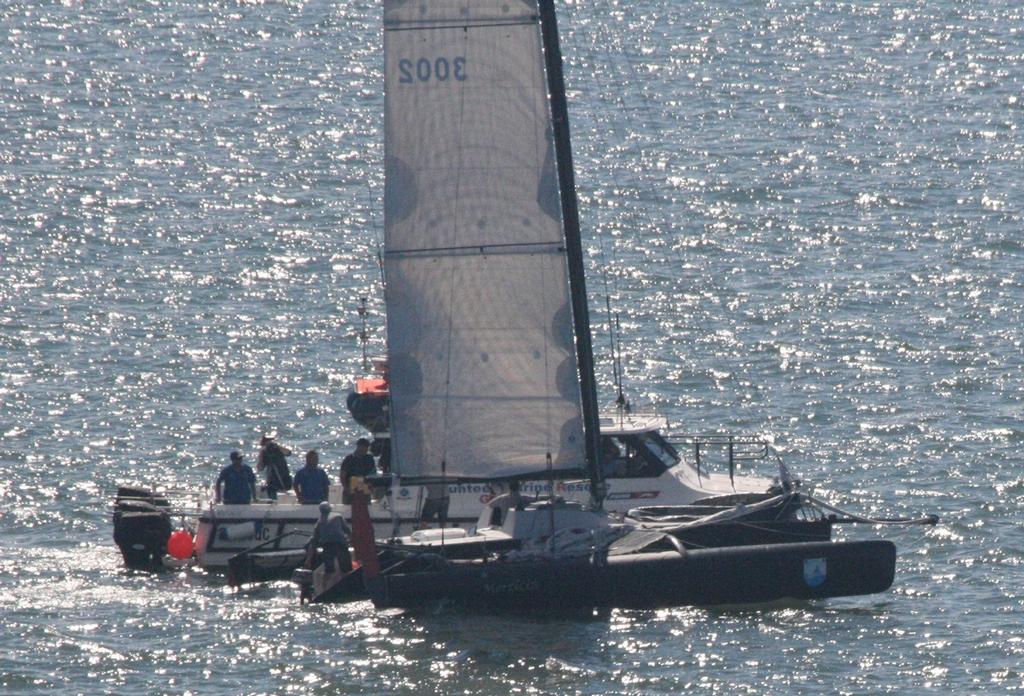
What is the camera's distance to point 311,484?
32.4 m

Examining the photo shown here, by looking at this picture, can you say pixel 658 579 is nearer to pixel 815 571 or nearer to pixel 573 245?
pixel 815 571

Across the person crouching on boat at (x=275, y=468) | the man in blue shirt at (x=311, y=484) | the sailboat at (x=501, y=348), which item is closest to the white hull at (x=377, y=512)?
the man in blue shirt at (x=311, y=484)

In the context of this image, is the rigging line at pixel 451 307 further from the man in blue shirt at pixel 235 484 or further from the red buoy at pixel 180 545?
the red buoy at pixel 180 545

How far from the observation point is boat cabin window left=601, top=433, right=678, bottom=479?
3250 cm

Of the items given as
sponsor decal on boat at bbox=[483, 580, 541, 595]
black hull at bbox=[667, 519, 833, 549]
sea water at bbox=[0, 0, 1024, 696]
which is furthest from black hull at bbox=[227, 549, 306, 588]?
black hull at bbox=[667, 519, 833, 549]

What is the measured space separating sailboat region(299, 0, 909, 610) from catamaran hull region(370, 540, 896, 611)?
16 mm

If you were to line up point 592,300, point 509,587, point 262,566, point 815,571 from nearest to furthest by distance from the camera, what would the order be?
1. point 509,587
2. point 815,571
3. point 262,566
4. point 592,300

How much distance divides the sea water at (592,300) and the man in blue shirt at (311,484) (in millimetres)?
1799

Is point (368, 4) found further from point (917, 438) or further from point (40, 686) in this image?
point (40, 686)

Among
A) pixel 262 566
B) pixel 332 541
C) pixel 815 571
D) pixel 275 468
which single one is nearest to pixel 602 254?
pixel 275 468

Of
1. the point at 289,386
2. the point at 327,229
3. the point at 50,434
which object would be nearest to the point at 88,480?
the point at 50,434

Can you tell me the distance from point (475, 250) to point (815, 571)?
5465 mm

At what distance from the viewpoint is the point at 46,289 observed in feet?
161

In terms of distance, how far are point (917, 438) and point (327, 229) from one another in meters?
19.1
